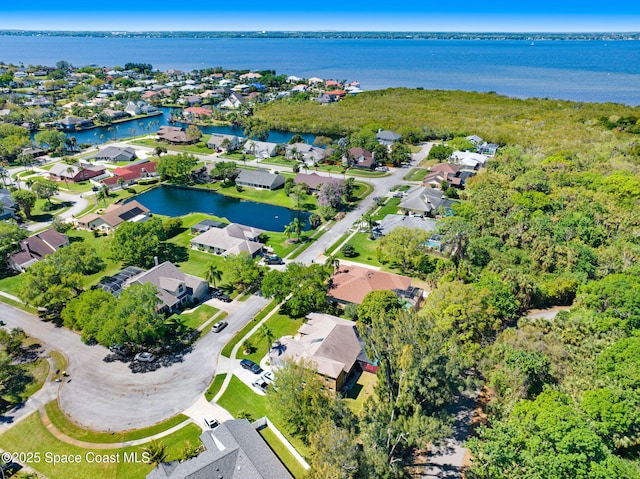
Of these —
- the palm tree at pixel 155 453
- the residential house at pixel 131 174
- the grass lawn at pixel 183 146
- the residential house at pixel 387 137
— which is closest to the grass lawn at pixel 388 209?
the residential house at pixel 387 137

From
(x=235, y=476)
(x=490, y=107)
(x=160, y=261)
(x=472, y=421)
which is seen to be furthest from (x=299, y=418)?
(x=490, y=107)

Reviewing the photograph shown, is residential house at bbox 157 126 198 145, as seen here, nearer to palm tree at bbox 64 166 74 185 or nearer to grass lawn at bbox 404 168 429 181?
palm tree at bbox 64 166 74 185

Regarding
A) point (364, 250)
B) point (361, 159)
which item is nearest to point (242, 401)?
point (364, 250)

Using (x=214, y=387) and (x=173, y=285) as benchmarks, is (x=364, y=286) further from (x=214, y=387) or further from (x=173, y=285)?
(x=173, y=285)

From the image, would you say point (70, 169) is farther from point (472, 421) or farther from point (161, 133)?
point (472, 421)

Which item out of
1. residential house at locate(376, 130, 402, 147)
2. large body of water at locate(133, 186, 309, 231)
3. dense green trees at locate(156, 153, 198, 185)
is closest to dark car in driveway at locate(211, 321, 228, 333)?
large body of water at locate(133, 186, 309, 231)

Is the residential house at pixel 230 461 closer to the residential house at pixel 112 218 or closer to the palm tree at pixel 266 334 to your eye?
the palm tree at pixel 266 334
